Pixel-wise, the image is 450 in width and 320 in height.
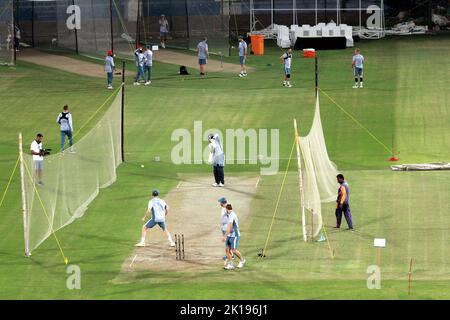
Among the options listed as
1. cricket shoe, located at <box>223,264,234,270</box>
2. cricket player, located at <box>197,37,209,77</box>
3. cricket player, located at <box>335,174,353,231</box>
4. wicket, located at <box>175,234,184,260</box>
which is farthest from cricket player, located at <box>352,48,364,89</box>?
cricket shoe, located at <box>223,264,234,270</box>

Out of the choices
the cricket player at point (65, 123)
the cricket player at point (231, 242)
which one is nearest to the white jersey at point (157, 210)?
the cricket player at point (231, 242)

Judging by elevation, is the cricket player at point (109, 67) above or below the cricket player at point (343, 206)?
Result: above

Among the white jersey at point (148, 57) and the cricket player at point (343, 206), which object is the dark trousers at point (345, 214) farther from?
the white jersey at point (148, 57)

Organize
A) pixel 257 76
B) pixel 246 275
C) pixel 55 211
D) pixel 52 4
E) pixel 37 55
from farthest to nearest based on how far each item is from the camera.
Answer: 1. pixel 52 4
2. pixel 37 55
3. pixel 257 76
4. pixel 55 211
5. pixel 246 275

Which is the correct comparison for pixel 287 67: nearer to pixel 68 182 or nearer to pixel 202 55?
pixel 202 55

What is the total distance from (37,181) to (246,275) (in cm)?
831

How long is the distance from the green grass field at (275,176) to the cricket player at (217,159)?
4.49ft

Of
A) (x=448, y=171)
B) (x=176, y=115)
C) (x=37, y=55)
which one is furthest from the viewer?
(x=37, y=55)

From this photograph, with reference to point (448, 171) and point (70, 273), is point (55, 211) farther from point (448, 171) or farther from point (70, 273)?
point (448, 171)

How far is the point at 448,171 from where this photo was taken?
44688 mm

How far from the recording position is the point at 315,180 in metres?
38.2

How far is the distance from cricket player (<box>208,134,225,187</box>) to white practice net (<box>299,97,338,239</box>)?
2.70 m

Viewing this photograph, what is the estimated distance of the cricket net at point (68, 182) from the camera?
1427 inches

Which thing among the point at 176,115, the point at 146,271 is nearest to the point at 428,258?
the point at 146,271
